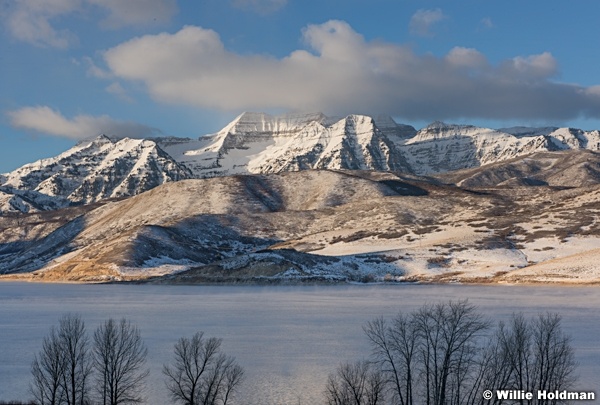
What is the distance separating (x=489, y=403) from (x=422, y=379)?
806 centimetres

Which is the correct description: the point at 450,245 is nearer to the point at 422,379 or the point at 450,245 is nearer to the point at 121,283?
the point at 121,283

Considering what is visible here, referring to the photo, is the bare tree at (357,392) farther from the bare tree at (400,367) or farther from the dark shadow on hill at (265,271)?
the dark shadow on hill at (265,271)

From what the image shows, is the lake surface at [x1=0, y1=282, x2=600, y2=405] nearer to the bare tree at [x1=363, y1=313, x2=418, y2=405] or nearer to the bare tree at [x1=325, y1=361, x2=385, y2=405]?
the bare tree at [x1=325, y1=361, x2=385, y2=405]

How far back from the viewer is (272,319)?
84250mm

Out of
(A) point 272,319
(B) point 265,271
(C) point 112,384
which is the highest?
(B) point 265,271

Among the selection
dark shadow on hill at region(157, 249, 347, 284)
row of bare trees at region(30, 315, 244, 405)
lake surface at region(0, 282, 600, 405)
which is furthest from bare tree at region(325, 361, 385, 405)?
dark shadow on hill at region(157, 249, 347, 284)

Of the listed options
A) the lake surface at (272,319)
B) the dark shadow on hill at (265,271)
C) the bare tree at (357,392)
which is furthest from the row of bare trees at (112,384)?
the dark shadow on hill at (265,271)

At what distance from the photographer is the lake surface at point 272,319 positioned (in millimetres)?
49653

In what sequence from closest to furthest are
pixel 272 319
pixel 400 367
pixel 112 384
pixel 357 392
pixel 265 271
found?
pixel 357 392
pixel 112 384
pixel 400 367
pixel 272 319
pixel 265 271

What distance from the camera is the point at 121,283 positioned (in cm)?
16712

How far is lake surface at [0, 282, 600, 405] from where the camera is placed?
49653mm

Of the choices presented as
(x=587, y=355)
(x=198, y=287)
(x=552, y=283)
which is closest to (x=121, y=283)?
(x=198, y=287)

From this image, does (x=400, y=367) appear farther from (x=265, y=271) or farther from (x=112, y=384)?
(x=265, y=271)

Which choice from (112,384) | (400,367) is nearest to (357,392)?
(400,367)
